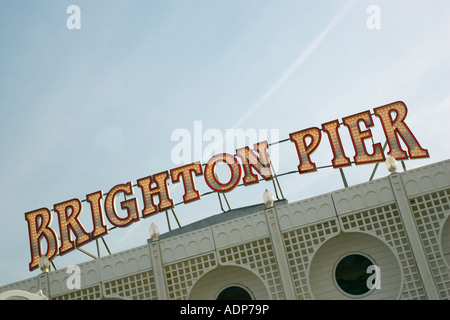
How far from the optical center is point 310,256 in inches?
789

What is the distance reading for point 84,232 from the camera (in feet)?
83.9

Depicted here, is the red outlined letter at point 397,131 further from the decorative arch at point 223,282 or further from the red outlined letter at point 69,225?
the red outlined letter at point 69,225

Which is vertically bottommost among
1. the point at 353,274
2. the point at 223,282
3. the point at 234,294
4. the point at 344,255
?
the point at 353,274

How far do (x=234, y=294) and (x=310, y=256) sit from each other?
3744 mm

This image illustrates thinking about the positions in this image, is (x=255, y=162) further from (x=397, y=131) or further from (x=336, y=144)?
(x=397, y=131)

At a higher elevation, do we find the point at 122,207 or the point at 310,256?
the point at 122,207

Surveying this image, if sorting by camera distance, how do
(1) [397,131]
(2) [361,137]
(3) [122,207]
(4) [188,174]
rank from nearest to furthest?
(1) [397,131], (2) [361,137], (3) [122,207], (4) [188,174]

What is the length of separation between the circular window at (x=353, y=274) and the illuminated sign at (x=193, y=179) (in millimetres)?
5063

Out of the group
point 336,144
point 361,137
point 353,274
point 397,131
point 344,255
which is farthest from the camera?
point 336,144

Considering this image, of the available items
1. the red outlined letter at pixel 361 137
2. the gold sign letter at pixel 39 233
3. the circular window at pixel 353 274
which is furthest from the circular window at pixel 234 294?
the gold sign letter at pixel 39 233

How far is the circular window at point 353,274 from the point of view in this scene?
2036 centimetres

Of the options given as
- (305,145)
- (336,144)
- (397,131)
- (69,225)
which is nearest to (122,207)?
(69,225)
